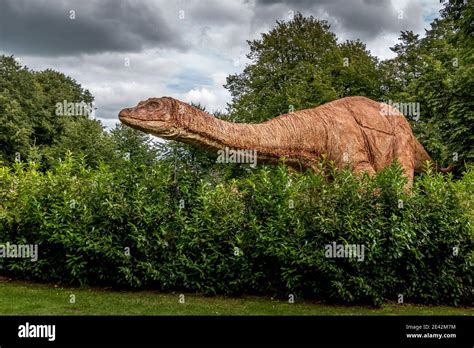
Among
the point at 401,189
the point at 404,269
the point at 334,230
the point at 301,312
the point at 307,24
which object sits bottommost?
the point at 301,312

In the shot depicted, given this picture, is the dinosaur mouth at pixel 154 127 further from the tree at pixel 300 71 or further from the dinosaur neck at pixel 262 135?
the tree at pixel 300 71

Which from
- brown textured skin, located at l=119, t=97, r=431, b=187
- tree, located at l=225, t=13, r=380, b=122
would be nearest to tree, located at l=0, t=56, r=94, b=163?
tree, located at l=225, t=13, r=380, b=122

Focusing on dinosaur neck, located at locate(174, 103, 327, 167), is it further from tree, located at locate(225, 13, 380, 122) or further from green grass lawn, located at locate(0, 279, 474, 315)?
tree, located at locate(225, 13, 380, 122)

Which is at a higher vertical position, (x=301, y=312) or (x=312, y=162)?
(x=312, y=162)

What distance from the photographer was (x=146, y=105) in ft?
27.9

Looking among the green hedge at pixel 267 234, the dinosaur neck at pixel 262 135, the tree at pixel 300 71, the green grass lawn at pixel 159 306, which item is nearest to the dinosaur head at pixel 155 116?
the dinosaur neck at pixel 262 135

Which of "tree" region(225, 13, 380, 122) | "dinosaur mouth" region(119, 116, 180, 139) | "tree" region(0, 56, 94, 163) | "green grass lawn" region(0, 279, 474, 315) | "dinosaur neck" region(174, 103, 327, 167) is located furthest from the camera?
"tree" region(0, 56, 94, 163)

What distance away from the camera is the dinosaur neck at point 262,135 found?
902 centimetres

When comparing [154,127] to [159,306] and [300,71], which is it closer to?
[159,306]

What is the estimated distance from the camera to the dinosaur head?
8.27 m

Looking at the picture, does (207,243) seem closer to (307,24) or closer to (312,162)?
(312,162)

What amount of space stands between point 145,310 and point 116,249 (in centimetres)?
174

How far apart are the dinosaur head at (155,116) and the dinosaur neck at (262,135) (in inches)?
6.2

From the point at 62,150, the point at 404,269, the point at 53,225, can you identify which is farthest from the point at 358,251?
the point at 62,150
